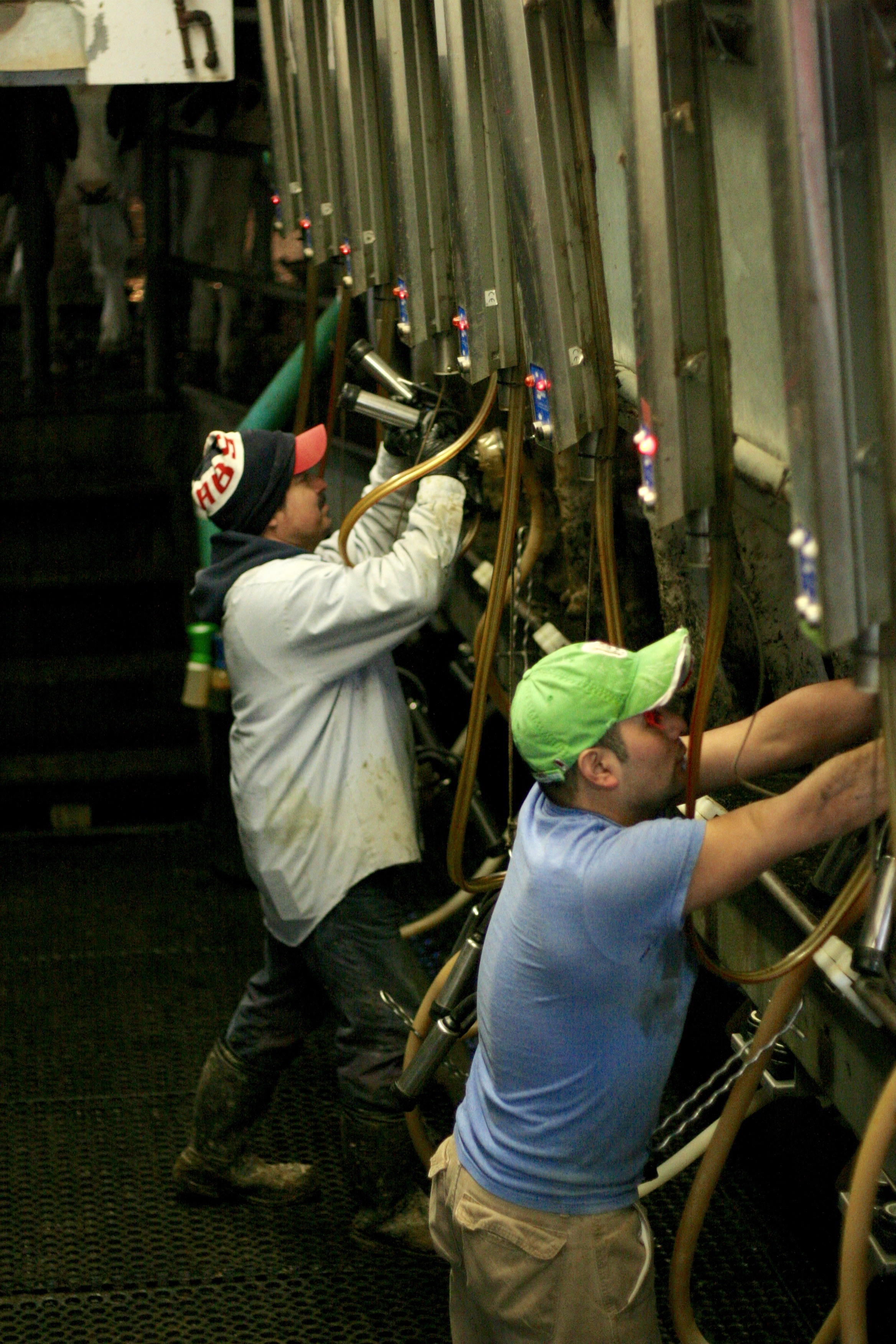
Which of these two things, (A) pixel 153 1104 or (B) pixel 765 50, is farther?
(A) pixel 153 1104

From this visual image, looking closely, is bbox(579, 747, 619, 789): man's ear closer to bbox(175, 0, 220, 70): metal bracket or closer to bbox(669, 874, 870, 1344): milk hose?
bbox(669, 874, 870, 1344): milk hose

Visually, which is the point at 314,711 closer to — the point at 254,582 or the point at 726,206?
the point at 254,582

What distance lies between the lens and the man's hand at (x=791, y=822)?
1616mm

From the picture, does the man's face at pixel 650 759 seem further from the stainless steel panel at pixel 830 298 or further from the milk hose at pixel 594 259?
the stainless steel panel at pixel 830 298

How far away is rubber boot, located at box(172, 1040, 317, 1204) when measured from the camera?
10.4 ft

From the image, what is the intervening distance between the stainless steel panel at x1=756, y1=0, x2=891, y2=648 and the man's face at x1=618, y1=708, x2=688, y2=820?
1.89 ft

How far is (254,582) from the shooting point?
289 centimetres

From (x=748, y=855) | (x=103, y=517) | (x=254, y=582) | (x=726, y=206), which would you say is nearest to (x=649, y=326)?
(x=726, y=206)

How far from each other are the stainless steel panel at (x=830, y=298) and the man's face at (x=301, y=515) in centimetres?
179

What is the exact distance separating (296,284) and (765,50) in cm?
552

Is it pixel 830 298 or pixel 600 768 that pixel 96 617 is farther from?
pixel 830 298

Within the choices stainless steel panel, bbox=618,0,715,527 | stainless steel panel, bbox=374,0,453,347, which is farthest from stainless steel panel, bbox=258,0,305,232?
stainless steel panel, bbox=618,0,715,527

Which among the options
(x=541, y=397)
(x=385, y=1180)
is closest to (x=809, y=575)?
(x=541, y=397)

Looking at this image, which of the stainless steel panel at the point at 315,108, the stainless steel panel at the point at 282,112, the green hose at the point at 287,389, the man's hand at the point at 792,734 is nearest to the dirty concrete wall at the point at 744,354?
the man's hand at the point at 792,734
